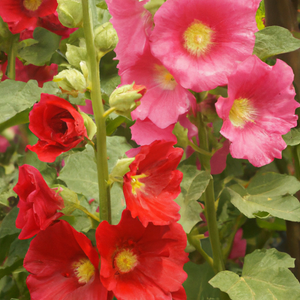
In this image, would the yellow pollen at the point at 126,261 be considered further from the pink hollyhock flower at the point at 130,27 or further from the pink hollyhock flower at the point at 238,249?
the pink hollyhock flower at the point at 238,249

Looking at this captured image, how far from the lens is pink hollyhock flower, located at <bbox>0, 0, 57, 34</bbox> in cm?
43

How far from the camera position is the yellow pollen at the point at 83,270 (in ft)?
0.99

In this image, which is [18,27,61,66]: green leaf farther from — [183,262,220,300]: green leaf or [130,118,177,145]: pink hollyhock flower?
[183,262,220,300]: green leaf

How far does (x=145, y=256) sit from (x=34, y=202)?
0.10 metres

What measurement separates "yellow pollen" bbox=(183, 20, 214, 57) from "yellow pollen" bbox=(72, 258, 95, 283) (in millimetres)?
209

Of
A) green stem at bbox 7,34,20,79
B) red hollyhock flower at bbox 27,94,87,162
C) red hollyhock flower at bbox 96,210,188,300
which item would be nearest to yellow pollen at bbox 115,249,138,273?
red hollyhock flower at bbox 96,210,188,300

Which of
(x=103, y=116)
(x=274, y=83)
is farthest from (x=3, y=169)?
(x=274, y=83)

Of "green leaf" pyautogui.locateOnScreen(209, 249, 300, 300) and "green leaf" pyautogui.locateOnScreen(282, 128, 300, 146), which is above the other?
"green leaf" pyautogui.locateOnScreen(282, 128, 300, 146)

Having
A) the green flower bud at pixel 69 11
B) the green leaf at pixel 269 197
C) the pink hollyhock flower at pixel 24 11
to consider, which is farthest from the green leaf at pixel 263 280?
the pink hollyhock flower at pixel 24 11

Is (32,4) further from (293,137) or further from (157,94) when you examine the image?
(293,137)

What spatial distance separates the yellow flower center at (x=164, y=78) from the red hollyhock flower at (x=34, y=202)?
0.48ft

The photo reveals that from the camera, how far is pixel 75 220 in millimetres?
416

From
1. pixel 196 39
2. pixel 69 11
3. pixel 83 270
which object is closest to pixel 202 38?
pixel 196 39

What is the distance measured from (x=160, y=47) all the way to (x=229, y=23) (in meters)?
0.06
